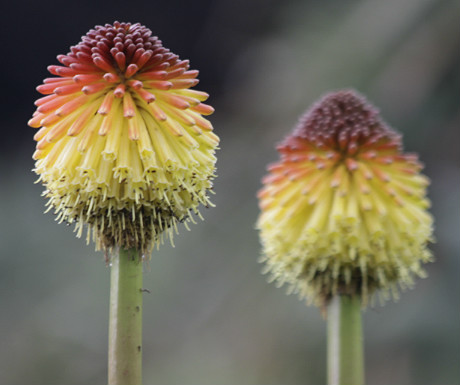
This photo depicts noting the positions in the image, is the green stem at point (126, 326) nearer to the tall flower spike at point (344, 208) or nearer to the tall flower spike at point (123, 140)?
the tall flower spike at point (123, 140)

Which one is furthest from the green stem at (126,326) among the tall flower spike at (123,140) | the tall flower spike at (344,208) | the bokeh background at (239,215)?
the bokeh background at (239,215)

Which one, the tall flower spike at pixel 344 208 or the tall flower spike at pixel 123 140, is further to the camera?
the tall flower spike at pixel 344 208

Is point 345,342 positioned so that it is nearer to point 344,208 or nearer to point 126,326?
point 344,208

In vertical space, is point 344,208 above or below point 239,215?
below

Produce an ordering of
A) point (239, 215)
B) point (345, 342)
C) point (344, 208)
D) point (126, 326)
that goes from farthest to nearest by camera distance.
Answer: point (239, 215), point (344, 208), point (345, 342), point (126, 326)

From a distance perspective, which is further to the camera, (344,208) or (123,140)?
(344,208)

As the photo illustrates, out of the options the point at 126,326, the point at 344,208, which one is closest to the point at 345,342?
the point at 344,208

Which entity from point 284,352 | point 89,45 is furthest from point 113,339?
point 284,352
